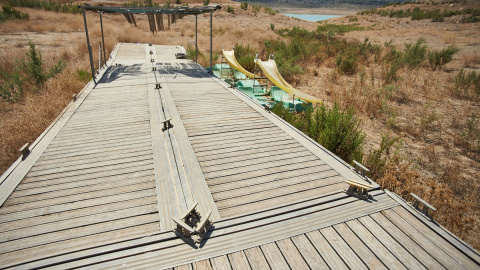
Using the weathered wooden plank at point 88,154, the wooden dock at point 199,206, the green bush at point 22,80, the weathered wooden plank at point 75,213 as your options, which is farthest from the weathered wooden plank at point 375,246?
the green bush at point 22,80

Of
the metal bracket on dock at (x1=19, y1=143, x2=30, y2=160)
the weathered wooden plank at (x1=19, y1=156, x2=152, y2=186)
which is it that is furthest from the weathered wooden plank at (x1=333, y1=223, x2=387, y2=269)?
the metal bracket on dock at (x1=19, y1=143, x2=30, y2=160)

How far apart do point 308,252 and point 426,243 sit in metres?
1.21

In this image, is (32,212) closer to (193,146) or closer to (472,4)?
(193,146)

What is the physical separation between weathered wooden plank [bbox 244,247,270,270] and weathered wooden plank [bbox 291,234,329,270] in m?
0.37

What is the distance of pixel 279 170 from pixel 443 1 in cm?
6348

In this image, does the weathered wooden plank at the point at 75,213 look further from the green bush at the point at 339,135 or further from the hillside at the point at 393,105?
the green bush at the point at 339,135

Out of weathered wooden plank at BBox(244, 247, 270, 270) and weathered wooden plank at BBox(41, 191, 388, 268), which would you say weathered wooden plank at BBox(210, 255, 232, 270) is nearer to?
weathered wooden plank at BBox(41, 191, 388, 268)

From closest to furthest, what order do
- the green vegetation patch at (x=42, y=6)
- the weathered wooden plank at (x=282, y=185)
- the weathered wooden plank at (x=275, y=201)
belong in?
1. the weathered wooden plank at (x=275, y=201)
2. the weathered wooden plank at (x=282, y=185)
3. the green vegetation patch at (x=42, y=6)

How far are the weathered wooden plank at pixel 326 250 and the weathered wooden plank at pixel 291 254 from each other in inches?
8.1

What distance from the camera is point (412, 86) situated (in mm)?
10109

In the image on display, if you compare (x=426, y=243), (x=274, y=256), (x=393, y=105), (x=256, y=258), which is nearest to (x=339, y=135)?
(x=426, y=243)

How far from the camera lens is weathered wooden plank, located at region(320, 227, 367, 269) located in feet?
6.79

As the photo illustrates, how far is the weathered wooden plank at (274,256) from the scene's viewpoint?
204 centimetres

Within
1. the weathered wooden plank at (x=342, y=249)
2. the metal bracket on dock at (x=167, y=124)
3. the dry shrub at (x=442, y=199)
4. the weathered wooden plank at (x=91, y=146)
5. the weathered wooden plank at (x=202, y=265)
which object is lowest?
the dry shrub at (x=442, y=199)
